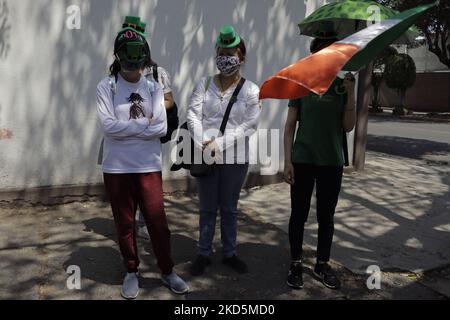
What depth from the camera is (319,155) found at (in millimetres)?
3357

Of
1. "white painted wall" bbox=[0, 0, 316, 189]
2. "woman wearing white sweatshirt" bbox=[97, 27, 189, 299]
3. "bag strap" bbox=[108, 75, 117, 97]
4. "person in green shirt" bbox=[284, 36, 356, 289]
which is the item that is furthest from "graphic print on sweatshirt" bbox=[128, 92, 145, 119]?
"white painted wall" bbox=[0, 0, 316, 189]

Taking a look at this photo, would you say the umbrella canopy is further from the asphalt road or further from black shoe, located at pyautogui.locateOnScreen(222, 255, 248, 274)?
the asphalt road

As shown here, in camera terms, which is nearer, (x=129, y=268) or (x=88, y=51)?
(x=129, y=268)

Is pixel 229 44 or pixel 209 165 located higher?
pixel 229 44

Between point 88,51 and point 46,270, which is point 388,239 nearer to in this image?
point 46,270

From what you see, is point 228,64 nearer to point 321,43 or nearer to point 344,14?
point 321,43

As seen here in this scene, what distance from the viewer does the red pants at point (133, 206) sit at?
320cm

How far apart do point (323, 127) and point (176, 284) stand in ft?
5.26

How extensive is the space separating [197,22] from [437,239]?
383 centimetres

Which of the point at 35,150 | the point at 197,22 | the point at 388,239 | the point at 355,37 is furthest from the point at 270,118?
the point at 355,37

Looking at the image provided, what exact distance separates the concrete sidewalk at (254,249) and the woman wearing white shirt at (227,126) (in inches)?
22.8

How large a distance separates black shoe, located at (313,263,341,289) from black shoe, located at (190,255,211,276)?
90cm

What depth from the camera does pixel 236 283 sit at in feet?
11.7

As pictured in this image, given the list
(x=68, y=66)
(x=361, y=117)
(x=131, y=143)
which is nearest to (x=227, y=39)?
(x=131, y=143)
